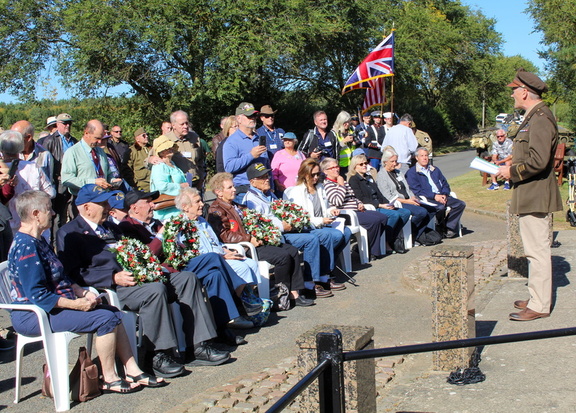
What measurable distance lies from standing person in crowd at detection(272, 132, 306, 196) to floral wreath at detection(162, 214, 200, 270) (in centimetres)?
354

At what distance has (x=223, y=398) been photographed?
4.90 metres

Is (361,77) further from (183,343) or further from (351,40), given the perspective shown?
(351,40)

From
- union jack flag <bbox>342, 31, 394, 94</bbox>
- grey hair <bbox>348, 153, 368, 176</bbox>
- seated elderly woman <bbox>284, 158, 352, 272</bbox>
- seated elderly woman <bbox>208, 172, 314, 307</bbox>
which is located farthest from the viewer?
union jack flag <bbox>342, 31, 394, 94</bbox>

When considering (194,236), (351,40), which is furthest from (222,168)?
(351,40)

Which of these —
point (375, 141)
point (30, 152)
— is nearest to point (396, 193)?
point (375, 141)

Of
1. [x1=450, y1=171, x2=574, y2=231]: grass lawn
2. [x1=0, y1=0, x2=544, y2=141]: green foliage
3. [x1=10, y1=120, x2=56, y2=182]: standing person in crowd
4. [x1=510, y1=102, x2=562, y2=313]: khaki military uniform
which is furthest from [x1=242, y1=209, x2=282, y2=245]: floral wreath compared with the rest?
[x1=0, y1=0, x2=544, y2=141]: green foliage

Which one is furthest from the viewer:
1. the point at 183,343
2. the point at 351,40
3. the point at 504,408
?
the point at 351,40

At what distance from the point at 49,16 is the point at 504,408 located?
73.9ft

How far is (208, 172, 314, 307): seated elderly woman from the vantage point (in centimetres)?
780

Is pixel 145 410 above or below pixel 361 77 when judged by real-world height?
below

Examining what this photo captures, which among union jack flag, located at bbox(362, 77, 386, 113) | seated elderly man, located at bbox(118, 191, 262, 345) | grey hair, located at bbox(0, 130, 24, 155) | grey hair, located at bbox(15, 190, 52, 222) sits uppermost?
union jack flag, located at bbox(362, 77, 386, 113)

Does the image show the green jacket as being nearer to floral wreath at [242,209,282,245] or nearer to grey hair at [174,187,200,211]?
floral wreath at [242,209,282,245]

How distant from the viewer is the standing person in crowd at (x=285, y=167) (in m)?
10.2

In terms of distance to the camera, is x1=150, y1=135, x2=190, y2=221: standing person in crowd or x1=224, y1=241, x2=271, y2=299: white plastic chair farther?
x1=150, y1=135, x2=190, y2=221: standing person in crowd
